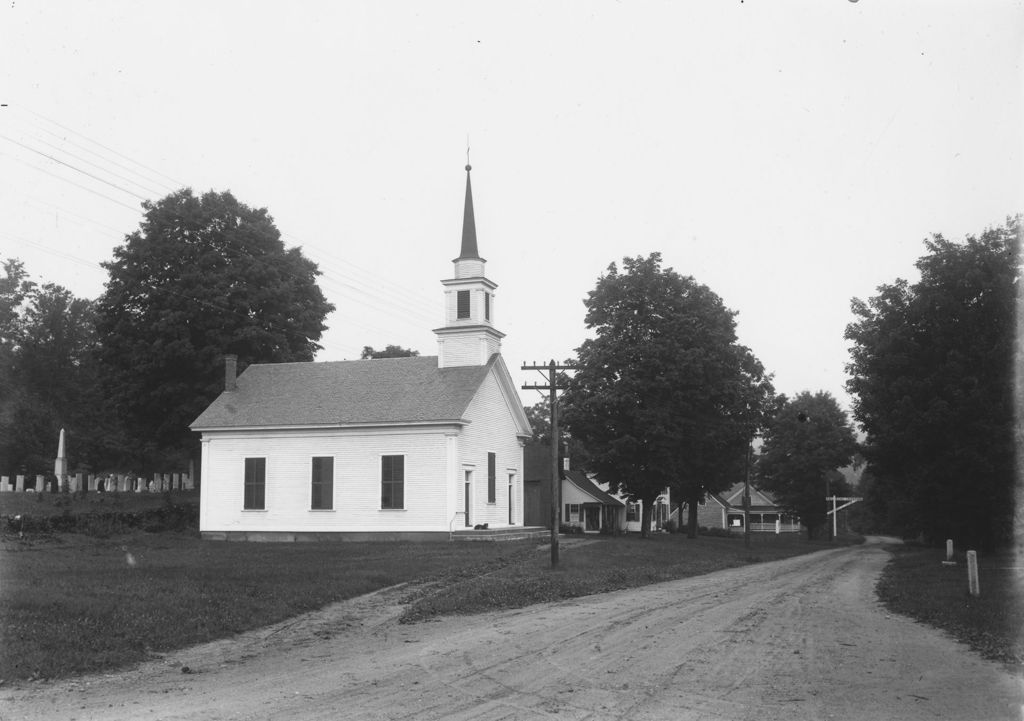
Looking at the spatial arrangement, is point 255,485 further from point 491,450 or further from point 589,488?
point 589,488

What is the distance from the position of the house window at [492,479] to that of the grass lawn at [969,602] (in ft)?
54.3

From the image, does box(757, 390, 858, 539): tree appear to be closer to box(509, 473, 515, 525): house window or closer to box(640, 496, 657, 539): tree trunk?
box(640, 496, 657, 539): tree trunk

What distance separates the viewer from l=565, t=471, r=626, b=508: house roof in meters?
64.8

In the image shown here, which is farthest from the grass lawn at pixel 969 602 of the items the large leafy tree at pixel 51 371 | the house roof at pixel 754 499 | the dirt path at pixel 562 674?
the house roof at pixel 754 499

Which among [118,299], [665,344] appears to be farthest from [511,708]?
[118,299]

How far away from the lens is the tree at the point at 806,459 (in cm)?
8031

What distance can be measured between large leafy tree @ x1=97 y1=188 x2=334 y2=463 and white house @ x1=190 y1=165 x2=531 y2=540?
15.2 ft

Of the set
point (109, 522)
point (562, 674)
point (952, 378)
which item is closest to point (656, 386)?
point (952, 378)

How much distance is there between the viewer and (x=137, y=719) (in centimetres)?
959

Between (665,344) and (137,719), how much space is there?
39468mm

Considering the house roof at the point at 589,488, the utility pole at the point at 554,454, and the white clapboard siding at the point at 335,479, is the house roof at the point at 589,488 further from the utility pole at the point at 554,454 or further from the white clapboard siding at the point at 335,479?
the utility pole at the point at 554,454

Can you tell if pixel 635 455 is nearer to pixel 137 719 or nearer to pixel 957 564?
pixel 957 564

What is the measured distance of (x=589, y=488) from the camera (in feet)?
216

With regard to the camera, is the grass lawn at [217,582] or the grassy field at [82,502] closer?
the grass lawn at [217,582]
